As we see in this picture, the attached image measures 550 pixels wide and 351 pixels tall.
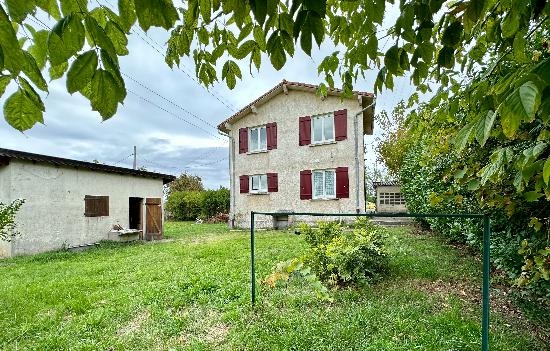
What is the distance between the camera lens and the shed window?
1232 cm

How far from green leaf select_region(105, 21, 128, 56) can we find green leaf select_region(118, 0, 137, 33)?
3cm

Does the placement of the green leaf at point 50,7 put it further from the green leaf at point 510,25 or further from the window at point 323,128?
the window at point 323,128

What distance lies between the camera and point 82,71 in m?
0.74

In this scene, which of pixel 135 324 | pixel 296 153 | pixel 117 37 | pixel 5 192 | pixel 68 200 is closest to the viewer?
pixel 117 37

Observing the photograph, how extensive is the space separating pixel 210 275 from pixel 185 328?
2206 millimetres

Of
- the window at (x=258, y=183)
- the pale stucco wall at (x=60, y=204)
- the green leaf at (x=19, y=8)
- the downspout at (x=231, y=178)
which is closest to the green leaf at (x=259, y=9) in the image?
the green leaf at (x=19, y=8)

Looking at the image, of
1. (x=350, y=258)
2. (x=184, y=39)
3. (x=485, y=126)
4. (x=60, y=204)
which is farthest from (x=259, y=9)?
(x=60, y=204)

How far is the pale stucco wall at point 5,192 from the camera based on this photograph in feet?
32.7

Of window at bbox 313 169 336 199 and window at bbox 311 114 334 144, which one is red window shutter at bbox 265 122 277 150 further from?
window at bbox 313 169 336 199

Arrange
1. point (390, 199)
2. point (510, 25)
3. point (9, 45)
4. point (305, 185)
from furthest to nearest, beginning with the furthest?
1. point (390, 199)
2. point (305, 185)
3. point (510, 25)
4. point (9, 45)

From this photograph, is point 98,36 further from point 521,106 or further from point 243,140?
point 243,140

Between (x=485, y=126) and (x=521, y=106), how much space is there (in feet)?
0.63

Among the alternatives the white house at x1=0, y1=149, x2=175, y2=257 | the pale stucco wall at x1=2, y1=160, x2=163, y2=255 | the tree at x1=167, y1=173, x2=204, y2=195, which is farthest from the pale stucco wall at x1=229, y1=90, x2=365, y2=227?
the tree at x1=167, y1=173, x2=204, y2=195

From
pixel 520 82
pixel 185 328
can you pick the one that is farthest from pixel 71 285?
pixel 520 82
